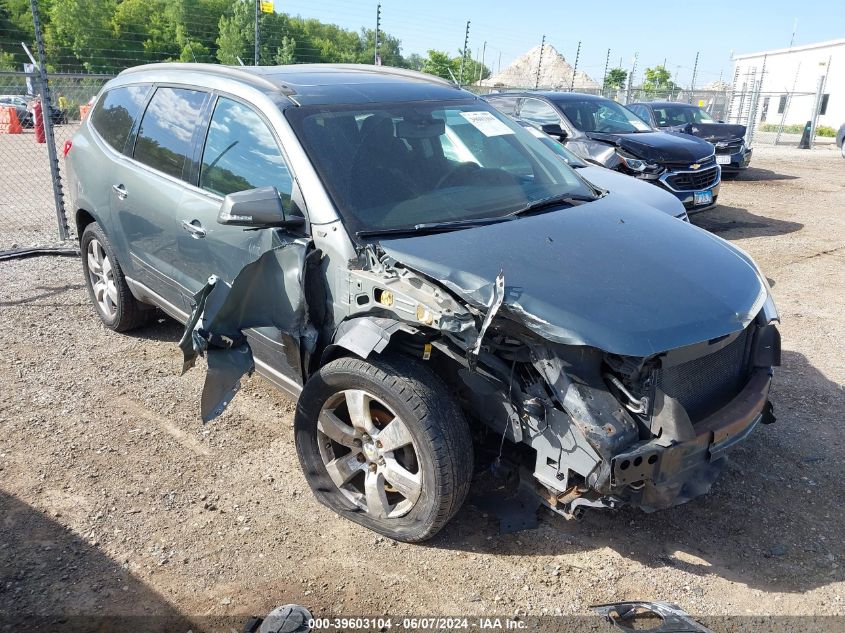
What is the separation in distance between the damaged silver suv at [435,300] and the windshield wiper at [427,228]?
2cm

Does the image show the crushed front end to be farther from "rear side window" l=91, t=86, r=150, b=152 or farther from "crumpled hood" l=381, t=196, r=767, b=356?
"rear side window" l=91, t=86, r=150, b=152

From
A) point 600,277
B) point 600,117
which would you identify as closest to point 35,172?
point 600,117

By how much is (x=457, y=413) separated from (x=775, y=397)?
8.77 feet

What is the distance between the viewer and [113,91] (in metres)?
5.02

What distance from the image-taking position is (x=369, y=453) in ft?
10.0

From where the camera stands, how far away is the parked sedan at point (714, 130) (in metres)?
14.1

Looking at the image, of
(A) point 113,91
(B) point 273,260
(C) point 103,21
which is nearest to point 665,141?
(A) point 113,91

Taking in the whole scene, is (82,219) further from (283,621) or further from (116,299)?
(283,621)

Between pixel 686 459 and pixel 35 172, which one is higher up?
pixel 686 459

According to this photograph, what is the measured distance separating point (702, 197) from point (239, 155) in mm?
Answer: 7038

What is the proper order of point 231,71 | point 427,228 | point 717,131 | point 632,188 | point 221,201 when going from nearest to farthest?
point 427,228
point 221,201
point 231,71
point 632,188
point 717,131

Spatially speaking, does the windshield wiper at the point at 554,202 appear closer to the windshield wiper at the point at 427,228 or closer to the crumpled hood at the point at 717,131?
the windshield wiper at the point at 427,228

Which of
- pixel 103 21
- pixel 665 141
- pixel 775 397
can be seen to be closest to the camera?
pixel 775 397

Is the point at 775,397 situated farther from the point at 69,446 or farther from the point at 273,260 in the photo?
the point at 69,446
